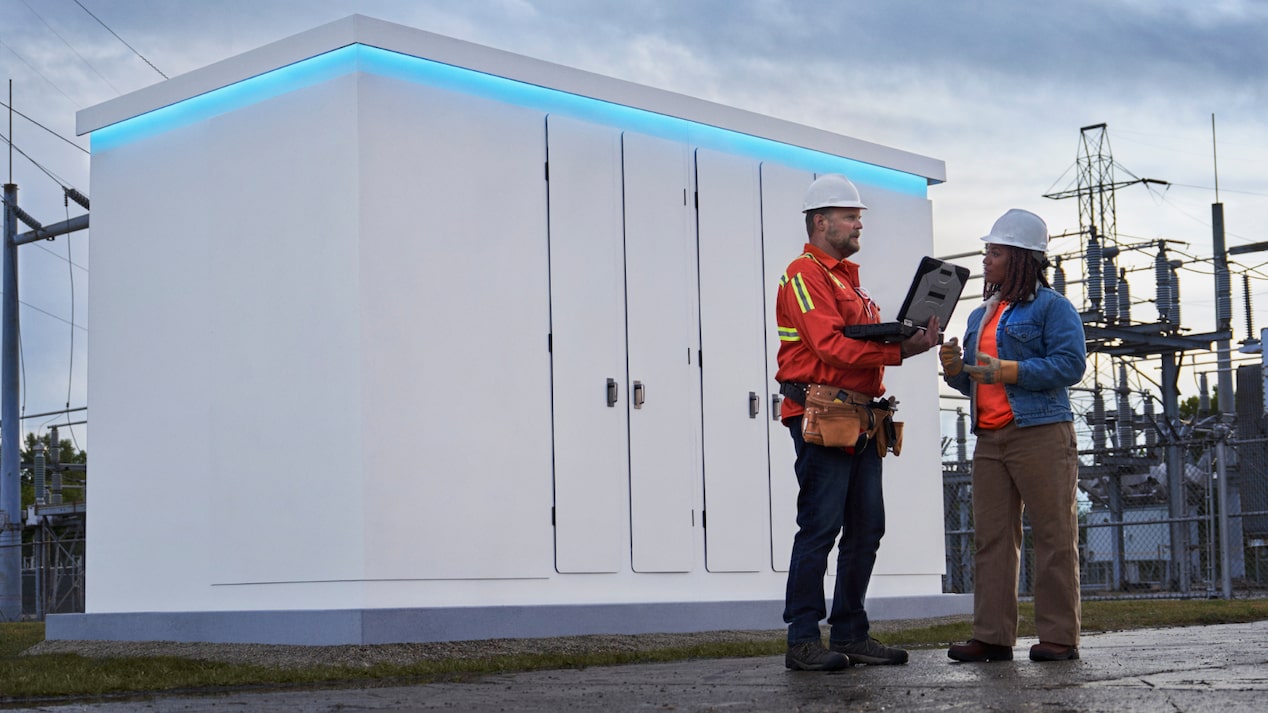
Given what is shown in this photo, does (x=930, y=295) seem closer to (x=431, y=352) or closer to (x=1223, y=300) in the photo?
(x=431, y=352)

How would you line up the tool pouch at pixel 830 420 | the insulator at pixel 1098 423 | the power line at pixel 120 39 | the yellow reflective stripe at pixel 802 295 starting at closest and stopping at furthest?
the tool pouch at pixel 830 420, the yellow reflective stripe at pixel 802 295, the power line at pixel 120 39, the insulator at pixel 1098 423

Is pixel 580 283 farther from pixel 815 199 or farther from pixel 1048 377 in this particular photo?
pixel 1048 377

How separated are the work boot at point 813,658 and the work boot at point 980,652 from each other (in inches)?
21.1

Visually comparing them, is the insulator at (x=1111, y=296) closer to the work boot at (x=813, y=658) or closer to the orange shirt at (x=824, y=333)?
the orange shirt at (x=824, y=333)

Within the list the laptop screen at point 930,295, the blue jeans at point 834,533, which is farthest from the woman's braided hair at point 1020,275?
the blue jeans at point 834,533

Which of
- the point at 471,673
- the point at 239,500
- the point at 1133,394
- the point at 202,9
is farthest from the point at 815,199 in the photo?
the point at 1133,394

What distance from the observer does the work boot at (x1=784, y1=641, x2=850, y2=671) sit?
522 centimetres

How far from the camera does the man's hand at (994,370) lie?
557cm

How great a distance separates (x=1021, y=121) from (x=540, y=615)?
1015 cm

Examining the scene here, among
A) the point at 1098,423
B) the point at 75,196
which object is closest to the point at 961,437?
the point at 1098,423

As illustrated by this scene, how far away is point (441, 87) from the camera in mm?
8055

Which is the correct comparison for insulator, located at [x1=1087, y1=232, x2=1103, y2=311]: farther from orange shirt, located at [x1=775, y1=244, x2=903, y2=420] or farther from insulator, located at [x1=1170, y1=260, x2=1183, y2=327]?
orange shirt, located at [x1=775, y1=244, x2=903, y2=420]

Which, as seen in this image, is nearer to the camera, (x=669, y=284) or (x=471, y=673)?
(x=471, y=673)

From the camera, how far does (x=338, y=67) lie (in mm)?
7793
